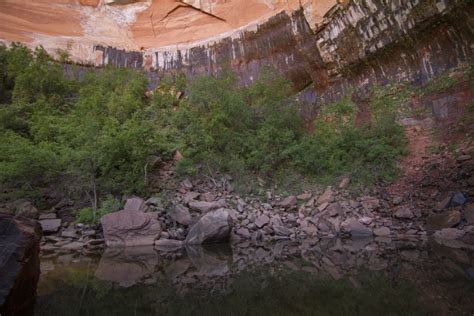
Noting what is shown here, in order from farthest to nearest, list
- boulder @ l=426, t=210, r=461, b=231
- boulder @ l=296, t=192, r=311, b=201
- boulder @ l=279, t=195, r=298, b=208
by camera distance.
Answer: boulder @ l=296, t=192, r=311, b=201 → boulder @ l=279, t=195, r=298, b=208 → boulder @ l=426, t=210, r=461, b=231

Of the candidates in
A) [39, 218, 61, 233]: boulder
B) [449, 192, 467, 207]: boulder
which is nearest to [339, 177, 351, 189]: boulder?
[449, 192, 467, 207]: boulder

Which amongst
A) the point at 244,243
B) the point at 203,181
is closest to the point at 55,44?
the point at 203,181

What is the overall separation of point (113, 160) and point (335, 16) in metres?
11.0

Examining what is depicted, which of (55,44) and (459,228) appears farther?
(55,44)

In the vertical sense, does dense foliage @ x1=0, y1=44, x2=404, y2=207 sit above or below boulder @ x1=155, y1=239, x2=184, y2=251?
above

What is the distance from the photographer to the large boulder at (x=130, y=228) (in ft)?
31.3

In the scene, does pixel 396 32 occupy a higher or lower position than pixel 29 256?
higher

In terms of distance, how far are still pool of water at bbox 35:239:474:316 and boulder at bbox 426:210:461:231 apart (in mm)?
1027

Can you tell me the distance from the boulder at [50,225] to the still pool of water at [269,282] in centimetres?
228

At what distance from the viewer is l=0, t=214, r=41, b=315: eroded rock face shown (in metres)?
4.11

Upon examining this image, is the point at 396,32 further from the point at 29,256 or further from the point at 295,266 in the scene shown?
the point at 29,256

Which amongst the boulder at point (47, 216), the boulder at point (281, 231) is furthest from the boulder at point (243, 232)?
the boulder at point (47, 216)

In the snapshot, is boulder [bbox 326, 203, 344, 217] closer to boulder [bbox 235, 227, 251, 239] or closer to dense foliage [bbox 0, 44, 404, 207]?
dense foliage [bbox 0, 44, 404, 207]

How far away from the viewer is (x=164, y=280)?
567cm
